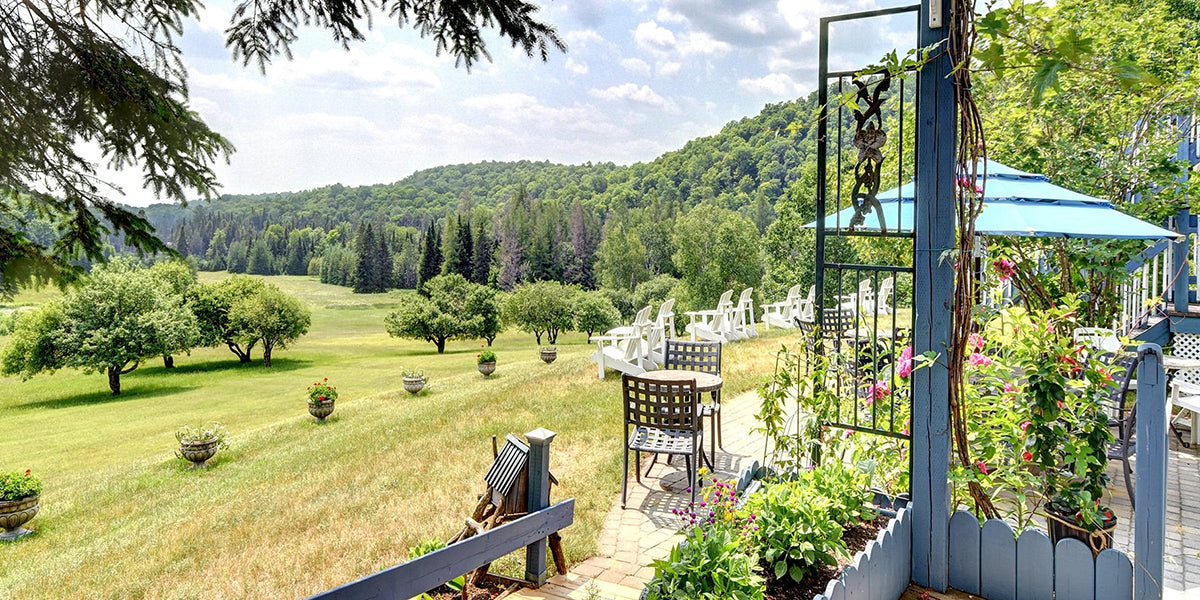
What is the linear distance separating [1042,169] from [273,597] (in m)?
7.79

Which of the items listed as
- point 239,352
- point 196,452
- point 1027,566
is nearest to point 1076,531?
point 1027,566

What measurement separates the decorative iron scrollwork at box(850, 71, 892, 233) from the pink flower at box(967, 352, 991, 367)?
2.16 ft

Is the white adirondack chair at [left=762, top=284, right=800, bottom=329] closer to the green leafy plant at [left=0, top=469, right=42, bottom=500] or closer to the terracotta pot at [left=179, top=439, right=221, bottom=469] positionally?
the terracotta pot at [left=179, top=439, right=221, bottom=469]

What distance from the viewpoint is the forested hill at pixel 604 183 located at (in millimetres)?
40438

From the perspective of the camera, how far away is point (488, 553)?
2527 millimetres

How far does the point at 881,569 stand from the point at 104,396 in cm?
3091

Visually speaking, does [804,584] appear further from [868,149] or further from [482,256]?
[482,256]

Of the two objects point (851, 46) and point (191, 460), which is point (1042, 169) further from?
point (191, 460)

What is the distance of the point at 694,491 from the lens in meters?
3.99

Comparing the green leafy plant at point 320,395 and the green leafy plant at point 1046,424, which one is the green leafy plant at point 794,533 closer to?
the green leafy plant at point 1046,424

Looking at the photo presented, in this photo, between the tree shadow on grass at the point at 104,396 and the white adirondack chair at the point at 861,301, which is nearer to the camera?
the white adirondack chair at the point at 861,301

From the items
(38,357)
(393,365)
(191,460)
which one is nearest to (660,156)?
(393,365)

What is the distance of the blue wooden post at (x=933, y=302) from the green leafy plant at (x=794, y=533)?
46cm

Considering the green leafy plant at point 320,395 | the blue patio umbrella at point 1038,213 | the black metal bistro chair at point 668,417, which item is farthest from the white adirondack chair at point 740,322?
the black metal bistro chair at point 668,417
